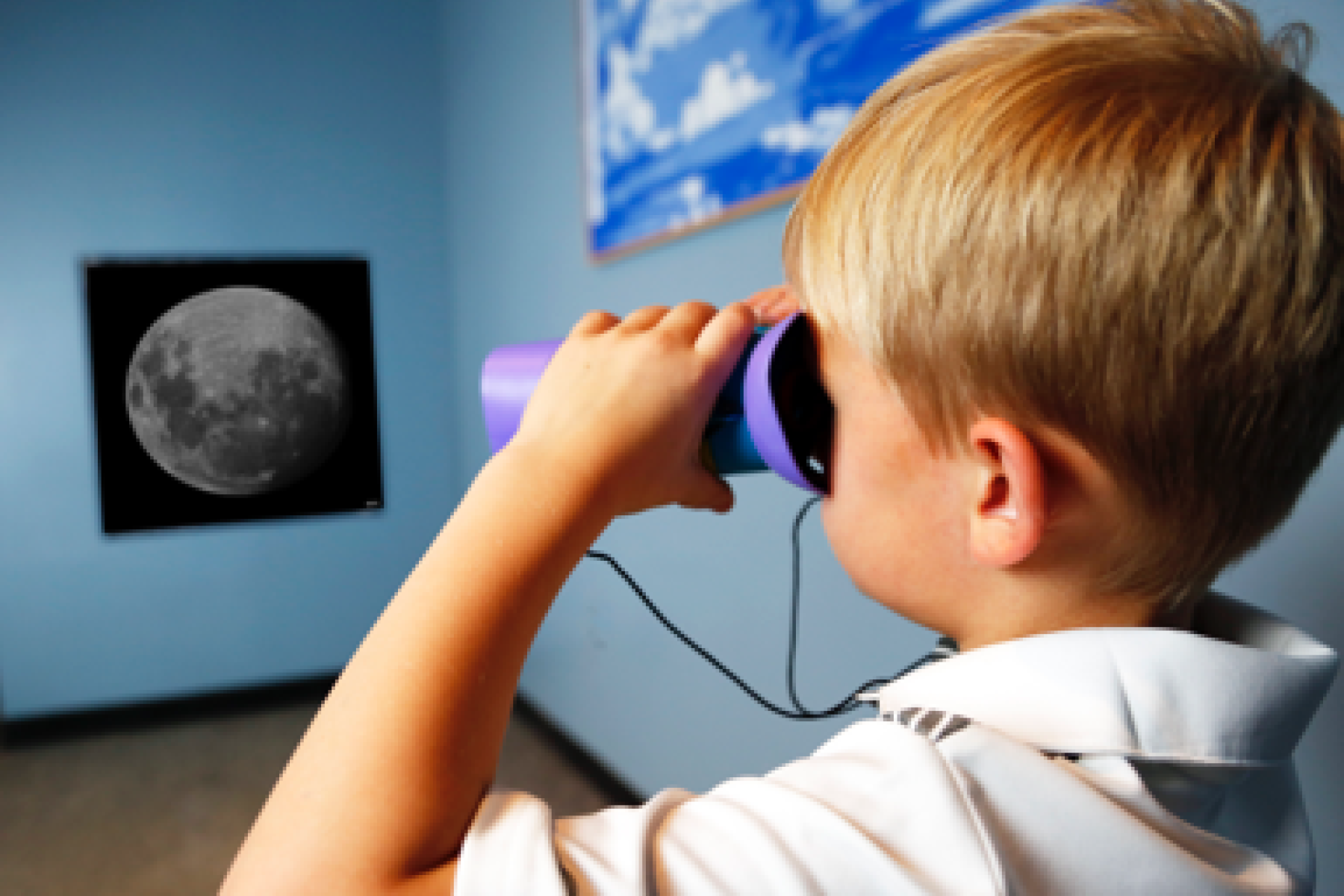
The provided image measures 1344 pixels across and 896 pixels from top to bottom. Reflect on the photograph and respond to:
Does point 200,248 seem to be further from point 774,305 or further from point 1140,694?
point 1140,694

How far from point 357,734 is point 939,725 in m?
0.26

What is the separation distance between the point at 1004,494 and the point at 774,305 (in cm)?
23

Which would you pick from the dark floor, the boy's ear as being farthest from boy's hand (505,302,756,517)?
the dark floor

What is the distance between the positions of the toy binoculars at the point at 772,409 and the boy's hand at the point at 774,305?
4 cm

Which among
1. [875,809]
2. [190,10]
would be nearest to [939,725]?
[875,809]

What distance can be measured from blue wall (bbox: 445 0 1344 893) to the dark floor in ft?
0.44

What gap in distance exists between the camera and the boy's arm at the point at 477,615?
35 cm

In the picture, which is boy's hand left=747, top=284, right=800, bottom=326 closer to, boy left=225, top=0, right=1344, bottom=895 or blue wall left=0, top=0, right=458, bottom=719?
boy left=225, top=0, right=1344, bottom=895

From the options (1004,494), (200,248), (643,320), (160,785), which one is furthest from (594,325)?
(200,248)

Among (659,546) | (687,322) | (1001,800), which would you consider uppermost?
(687,322)

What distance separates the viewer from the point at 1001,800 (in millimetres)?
350

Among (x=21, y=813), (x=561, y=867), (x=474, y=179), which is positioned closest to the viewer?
(x=561, y=867)

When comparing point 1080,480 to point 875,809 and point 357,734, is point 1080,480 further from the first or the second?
point 357,734

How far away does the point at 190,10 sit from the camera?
2.49 meters
